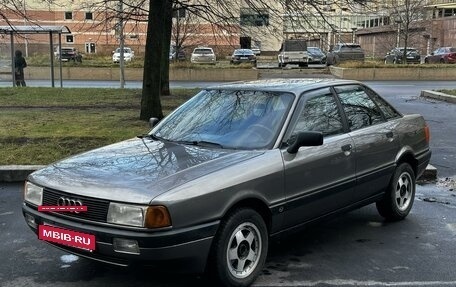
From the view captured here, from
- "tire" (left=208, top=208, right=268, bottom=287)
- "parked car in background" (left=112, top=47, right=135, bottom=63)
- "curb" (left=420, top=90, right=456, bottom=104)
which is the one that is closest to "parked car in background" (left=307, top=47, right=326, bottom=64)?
"parked car in background" (left=112, top=47, right=135, bottom=63)

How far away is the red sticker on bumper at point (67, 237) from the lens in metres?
3.68

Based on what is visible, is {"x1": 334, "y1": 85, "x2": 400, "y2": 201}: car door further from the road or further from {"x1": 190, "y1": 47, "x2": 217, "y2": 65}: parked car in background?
A: {"x1": 190, "y1": 47, "x2": 217, "y2": 65}: parked car in background

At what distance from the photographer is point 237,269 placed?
13.0 ft

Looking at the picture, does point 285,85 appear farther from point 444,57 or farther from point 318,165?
point 444,57

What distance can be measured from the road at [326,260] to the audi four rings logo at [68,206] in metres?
0.61

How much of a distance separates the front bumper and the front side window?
140 cm

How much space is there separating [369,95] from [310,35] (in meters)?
9.38

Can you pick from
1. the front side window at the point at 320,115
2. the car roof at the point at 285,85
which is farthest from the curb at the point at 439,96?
the front side window at the point at 320,115

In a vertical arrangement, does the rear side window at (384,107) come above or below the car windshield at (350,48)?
below

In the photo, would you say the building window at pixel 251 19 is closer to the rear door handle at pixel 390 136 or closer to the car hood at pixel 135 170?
the rear door handle at pixel 390 136

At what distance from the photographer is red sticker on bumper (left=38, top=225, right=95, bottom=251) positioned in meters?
3.68

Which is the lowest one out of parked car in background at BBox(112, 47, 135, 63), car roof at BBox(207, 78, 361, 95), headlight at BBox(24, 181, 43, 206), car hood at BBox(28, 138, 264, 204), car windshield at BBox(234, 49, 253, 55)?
headlight at BBox(24, 181, 43, 206)

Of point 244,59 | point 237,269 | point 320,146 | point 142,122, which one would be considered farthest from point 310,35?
point 244,59

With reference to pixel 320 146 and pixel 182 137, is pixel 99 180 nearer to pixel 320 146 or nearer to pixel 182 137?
pixel 182 137
